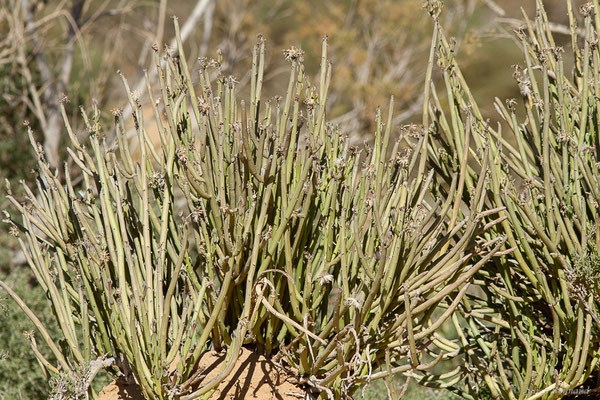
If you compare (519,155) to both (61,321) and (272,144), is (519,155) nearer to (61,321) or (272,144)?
(272,144)

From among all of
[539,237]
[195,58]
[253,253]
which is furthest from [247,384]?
[195,58]

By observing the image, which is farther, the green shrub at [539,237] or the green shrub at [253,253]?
the green shrub at [539,237]

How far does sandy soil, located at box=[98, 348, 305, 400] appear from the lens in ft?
7.57

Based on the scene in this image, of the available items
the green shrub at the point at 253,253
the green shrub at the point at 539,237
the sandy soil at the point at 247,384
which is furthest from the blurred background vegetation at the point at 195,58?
the green shrub at the point at 253,253

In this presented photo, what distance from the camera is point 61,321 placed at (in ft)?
7.52

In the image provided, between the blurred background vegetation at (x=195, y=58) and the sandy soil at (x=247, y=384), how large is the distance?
1216 millimetres

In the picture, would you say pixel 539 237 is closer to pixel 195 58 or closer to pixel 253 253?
pixel 253 253

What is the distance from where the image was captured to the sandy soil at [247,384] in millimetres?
2309

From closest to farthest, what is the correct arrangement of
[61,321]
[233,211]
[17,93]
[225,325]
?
[233,211], [61,321], [225,325], [17,93]

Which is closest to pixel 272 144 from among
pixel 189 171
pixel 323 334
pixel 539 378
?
pixel 189 171

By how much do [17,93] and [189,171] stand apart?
16.9 feet

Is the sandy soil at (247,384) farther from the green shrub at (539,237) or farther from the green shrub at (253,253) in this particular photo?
the green shrub at (539,237)

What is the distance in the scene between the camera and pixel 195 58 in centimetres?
714

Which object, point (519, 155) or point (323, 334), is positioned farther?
point (519, 155)
